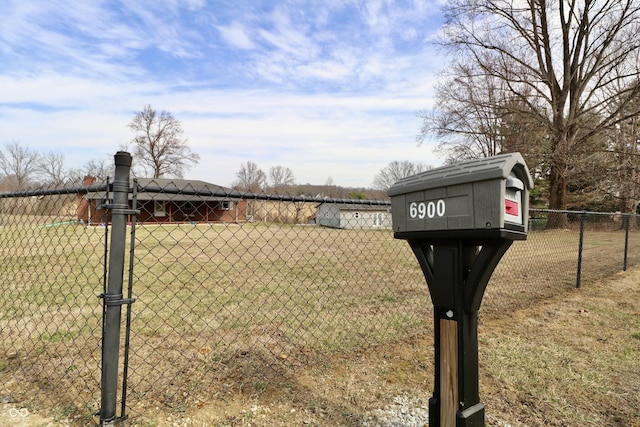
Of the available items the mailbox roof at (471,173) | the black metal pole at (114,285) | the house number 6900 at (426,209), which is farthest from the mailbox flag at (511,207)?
the black metal pole at (114,285)

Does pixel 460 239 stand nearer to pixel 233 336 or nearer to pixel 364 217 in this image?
pixel 233 336

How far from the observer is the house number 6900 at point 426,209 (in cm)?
138

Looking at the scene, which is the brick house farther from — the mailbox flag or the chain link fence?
the mailbox flag

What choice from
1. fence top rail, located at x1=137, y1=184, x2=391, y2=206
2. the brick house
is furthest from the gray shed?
the brick house

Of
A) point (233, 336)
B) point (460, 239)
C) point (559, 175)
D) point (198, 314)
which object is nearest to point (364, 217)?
point (198, 314)

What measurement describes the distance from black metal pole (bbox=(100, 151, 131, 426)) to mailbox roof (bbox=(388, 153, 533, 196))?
1.24 meters

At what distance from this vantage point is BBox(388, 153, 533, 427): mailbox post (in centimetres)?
125

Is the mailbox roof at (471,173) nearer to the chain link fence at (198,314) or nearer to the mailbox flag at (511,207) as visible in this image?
the mailbox flag at (511,207)

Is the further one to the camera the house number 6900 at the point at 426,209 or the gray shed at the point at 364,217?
the gray shed at the point at 364,217

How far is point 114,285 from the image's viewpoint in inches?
67.1

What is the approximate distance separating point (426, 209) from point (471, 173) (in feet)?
0.76

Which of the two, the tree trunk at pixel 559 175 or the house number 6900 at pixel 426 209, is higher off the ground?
the tree trunk at pixel 559 175

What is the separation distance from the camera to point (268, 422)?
6.66 ft

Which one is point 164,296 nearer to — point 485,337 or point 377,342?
point 377,342
